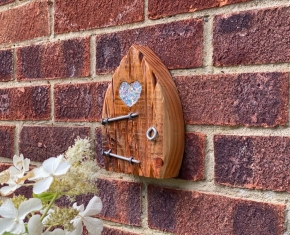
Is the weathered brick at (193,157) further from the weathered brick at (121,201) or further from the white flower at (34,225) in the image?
the white flower at (34,225)

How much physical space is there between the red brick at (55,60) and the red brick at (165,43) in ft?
0.15

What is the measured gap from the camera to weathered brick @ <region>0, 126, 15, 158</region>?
3.05 ft

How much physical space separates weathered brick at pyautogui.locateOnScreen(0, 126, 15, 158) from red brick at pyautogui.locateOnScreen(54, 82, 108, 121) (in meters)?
0.15

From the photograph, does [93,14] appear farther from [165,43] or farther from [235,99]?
[235,99]

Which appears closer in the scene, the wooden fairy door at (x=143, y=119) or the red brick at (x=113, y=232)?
the wooden fairy door at (x=143, y=119)

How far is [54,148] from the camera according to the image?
0.84 meters

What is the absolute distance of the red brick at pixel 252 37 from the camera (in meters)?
0.57

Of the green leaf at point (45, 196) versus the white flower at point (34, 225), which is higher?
the green leaf at point (45, 196)

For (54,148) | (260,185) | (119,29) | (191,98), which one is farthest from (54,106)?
(260,185)

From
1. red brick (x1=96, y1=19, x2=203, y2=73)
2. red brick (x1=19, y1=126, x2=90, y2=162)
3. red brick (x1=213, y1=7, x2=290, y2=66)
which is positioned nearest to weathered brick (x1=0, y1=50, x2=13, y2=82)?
red brick (x1=19, y1=126, x2=90, y2=162)

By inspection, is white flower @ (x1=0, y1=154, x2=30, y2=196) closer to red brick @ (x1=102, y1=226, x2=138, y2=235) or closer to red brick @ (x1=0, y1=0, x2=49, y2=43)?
red brick @ (x1=102, y1=226, x2=138, y2=235)

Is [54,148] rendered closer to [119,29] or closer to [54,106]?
[54,106]

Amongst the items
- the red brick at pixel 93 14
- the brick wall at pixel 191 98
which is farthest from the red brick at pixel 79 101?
the red brick at pixel 93 14

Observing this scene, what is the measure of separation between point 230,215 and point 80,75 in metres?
0.38
